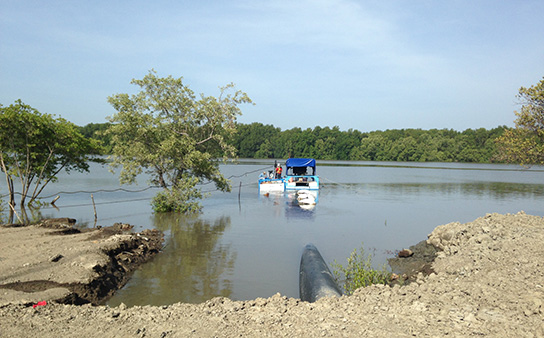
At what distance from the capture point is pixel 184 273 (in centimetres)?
1204

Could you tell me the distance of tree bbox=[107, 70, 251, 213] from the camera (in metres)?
21.3

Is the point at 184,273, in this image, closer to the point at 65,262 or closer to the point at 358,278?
the point at 65,262

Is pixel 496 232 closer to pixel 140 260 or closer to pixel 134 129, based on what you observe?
pixel 140 260

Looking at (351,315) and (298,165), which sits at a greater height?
(298,165)

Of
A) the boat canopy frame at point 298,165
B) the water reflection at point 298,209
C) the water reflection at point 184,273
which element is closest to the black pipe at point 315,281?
the water reflection at point 184,273

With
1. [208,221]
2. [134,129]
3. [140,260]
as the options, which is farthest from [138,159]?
[140,260]

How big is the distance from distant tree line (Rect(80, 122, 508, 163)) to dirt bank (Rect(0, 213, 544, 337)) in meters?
119

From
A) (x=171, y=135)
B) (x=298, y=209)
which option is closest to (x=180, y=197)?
(x=171, y=135)

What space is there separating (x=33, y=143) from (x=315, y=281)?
63.3 feet

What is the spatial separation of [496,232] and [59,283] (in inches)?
533

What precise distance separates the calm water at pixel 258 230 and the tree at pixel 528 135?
4986 mm

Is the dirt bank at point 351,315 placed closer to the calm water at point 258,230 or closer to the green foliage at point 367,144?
the calm water at point 258,230

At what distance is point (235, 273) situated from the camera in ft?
39.9

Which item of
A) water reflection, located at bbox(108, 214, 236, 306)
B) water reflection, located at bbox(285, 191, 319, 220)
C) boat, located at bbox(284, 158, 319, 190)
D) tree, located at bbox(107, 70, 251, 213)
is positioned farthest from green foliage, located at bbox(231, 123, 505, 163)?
water reflection, located at bbox(108, 214, 236, 306)
